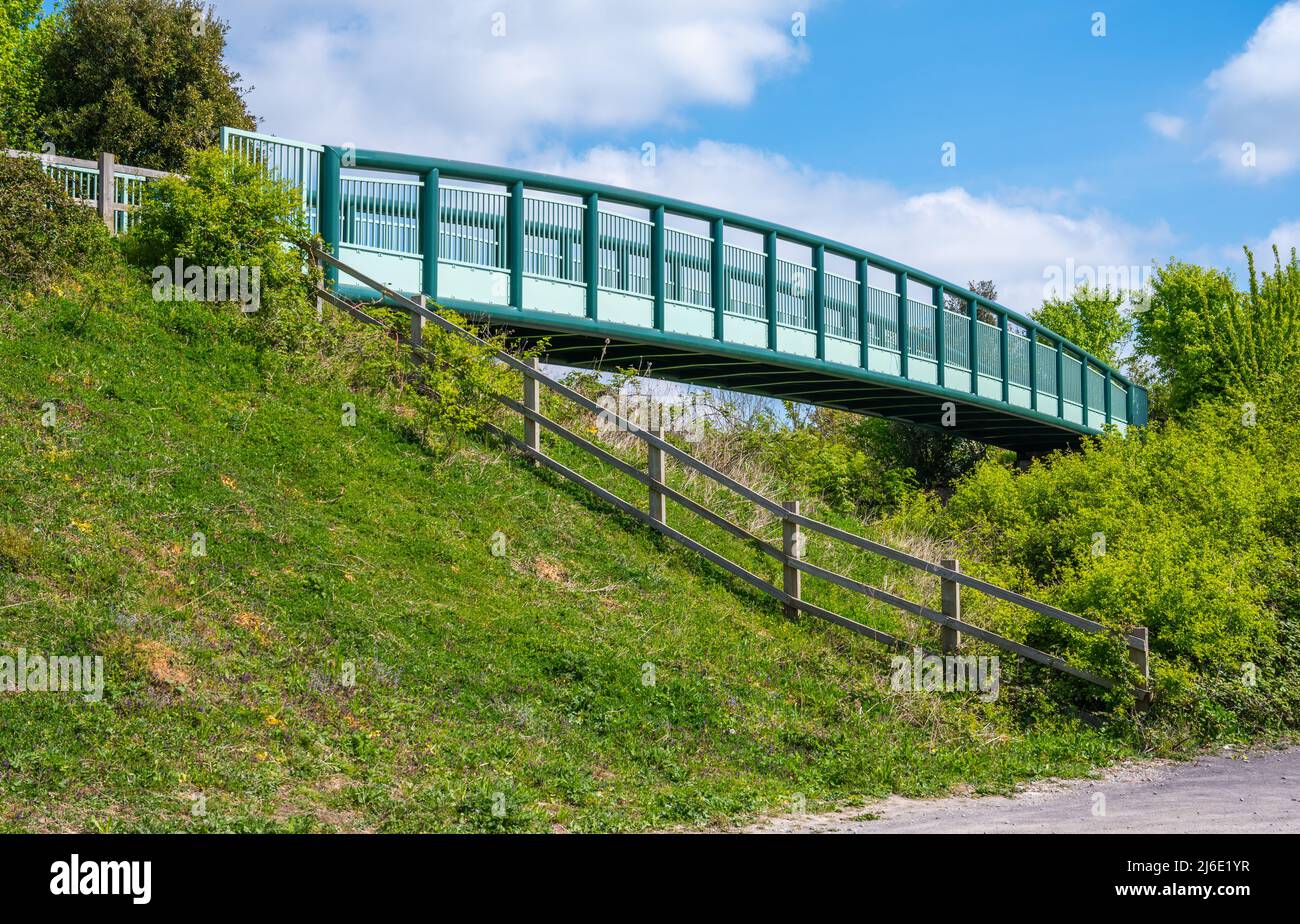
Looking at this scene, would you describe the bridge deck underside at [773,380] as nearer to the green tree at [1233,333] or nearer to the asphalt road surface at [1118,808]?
the green tree at [1233,333]

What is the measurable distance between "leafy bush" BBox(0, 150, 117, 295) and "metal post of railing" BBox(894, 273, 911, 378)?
19.4m

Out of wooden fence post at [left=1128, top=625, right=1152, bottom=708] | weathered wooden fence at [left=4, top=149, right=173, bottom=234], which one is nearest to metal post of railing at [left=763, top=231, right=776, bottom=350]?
weathered wooden fence at [left=4, top=149, right=173, bottom=234]

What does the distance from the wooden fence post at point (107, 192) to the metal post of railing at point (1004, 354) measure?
25830 mm

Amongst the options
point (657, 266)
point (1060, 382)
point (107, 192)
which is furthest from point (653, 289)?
point (1060, 382)

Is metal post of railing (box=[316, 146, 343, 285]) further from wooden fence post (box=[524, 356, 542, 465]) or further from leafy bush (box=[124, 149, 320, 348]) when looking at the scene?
wooden fence post (box=[524, 356, 542, 465])

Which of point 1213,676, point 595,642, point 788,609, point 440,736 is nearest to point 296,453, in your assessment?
point 595,642

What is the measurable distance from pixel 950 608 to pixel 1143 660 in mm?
2061

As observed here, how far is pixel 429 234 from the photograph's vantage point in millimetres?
19188

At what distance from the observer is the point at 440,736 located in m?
9.33

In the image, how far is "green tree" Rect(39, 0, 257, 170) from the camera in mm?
31297

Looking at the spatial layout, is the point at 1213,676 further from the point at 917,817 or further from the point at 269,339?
the point at 269,339

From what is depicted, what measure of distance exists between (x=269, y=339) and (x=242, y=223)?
170cm

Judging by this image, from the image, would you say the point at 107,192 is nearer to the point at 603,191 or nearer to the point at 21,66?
the point at 603,191

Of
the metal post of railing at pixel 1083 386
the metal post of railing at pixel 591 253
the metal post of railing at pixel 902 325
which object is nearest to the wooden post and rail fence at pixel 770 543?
the metal post of railing at pixel 591 253
